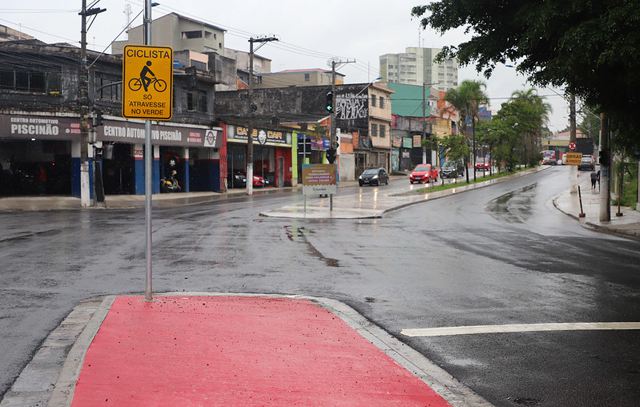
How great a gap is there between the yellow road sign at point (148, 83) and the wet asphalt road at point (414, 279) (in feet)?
8.91

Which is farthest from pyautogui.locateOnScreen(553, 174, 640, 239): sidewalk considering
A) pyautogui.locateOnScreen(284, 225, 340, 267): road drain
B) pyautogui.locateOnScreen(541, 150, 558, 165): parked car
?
pyautogui.locateOnScreen(541, 150, 558, 165): parked car

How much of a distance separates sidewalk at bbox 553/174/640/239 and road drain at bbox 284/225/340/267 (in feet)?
34.1

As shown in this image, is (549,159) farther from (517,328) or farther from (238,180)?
(517,328)

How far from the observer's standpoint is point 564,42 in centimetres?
1239

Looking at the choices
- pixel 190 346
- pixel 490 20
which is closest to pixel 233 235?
pixel 490 20

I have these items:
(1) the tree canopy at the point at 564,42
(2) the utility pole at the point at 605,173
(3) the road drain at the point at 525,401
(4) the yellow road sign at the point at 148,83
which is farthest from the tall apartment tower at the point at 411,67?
(3) the road drain at the point at 525,401

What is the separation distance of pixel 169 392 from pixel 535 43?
11.8 m

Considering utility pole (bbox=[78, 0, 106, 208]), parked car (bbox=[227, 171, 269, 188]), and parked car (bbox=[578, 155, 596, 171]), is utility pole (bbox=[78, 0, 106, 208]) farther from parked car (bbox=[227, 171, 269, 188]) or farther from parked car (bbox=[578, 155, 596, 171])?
parked car (bbox=[578, 155, 596, 171])

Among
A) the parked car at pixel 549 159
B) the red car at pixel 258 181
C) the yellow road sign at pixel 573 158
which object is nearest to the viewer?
the yellow road sign at pixel 573 158

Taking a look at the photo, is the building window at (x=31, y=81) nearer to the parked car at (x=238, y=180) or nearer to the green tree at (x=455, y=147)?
the parked car at (x=238, y=180)

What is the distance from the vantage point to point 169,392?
5031mm

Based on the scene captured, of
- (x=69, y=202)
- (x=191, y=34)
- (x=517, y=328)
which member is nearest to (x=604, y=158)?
(x=517, y=328)

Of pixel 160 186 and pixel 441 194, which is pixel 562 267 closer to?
pixel 441 194

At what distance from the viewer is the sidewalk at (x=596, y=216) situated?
22.2m
